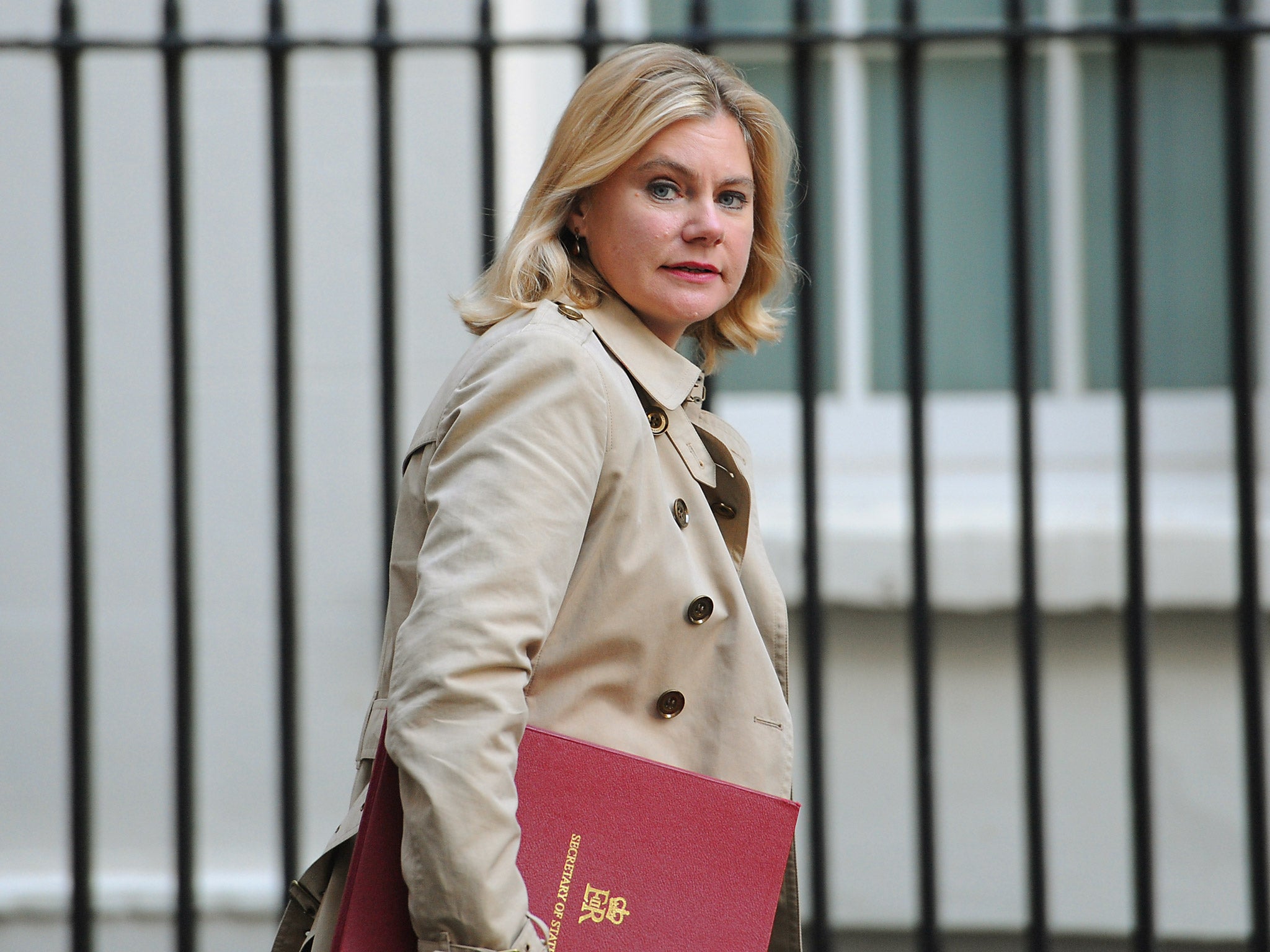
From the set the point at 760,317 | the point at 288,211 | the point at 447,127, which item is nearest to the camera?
the point at 760,317

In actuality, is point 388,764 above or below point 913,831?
above

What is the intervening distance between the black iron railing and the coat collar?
2.74ft

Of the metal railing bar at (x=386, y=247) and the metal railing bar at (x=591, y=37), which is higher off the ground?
the metal railing bar at (x=591, y=37)

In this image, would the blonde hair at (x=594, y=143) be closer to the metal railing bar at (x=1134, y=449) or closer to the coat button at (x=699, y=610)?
the coat button at (x=699, y=610)

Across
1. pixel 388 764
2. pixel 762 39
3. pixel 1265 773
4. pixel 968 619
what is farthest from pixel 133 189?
pixel 1265 773

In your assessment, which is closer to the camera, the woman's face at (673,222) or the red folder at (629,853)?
the red folder at (629,853)

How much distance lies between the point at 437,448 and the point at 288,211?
48.3 inches

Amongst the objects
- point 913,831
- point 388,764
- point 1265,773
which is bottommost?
point 913,831

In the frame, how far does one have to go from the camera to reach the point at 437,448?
1.51 m

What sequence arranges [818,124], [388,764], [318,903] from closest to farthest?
[388,764] < [318,903] < [818,124]

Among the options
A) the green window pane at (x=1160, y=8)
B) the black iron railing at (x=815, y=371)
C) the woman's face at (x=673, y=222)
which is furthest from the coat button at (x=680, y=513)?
the green window pane at (x=1160, y=8)

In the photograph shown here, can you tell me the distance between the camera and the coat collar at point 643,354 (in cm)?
166

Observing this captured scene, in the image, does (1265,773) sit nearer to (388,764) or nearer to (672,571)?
(672,571)

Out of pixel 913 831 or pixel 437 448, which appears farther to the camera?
pixel 913 831
